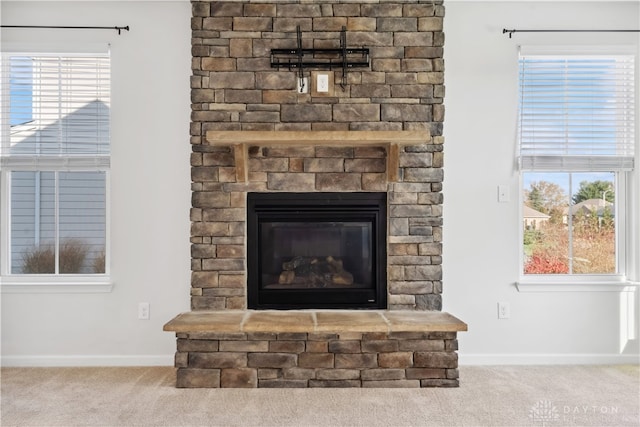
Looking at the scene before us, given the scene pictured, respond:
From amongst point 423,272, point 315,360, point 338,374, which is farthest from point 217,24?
point 338,374

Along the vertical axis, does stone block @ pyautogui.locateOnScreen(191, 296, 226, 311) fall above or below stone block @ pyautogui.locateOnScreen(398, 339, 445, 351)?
above

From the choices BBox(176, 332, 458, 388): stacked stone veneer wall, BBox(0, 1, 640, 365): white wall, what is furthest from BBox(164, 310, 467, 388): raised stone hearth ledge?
BBox(0, 1, 640, 365): white wall

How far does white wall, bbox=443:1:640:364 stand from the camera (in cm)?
309

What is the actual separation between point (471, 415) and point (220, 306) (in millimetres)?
1606

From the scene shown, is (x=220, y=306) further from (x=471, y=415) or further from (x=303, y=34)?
(x=303, y=34)

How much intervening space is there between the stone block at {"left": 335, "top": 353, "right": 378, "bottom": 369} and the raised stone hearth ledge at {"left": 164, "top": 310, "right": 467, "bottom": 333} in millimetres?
198

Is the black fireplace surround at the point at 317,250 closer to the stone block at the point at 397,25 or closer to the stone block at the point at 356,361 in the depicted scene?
the stone block at the point at 356,361

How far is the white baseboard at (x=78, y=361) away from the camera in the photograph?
10.0ft

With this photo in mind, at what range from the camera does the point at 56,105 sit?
312cm

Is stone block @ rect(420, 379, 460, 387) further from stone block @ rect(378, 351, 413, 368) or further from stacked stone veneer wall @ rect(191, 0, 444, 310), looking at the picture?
stacked stone veneer wall @ rect(191, 0, 444, 310)

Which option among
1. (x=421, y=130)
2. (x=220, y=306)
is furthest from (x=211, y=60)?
(x=220, y=306)

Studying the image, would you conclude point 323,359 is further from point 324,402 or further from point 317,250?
point 317,250

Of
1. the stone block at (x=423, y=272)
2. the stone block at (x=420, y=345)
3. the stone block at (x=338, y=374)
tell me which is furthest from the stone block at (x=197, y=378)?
the stone block at (x=423, y=272)

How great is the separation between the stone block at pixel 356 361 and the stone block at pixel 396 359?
4 cm
